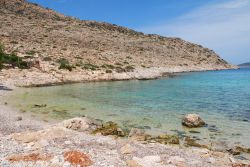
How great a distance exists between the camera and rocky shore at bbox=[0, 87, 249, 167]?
13680mm

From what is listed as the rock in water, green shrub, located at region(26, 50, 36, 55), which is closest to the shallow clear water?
the rock in water

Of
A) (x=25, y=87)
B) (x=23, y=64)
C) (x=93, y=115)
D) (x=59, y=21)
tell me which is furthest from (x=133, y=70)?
(x=59, y=21)

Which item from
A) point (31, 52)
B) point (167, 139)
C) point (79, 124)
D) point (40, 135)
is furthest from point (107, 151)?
point (31, 52)

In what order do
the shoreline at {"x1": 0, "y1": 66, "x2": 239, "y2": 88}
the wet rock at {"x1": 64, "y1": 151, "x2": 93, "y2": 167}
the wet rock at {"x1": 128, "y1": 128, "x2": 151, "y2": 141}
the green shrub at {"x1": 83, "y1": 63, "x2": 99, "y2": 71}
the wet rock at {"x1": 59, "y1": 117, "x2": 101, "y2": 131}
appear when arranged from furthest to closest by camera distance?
the green shrub at {"x1": 83, "y1": 63, "x2": 99, "y2": 71}, the shoreline at {"x1": 0, "y1": 66, "x2": 239, "y2": 88}, the wet rock at {"x1": 59, "y1": 117, "x2": 101, "y2": 131}, the wet rock at {"x1": 128, "y1": 128, "x2": 151, "y2": 141}, the wet rock at {"x1": 64, "y1": 151, "x2": 93, "y2": 167}

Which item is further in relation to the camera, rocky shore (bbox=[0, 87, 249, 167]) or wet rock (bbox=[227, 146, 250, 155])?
wet rock (bbox=[227, 146, 250, 155])

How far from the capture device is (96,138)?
17797mm

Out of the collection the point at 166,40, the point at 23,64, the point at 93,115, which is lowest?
the point at 93,115

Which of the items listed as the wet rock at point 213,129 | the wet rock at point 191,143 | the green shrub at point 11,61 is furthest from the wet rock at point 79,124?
the green shrub at point 11,61

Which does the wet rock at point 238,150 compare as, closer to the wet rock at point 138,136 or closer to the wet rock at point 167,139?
the wet rock at point 167,139

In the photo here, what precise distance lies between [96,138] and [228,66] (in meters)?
130

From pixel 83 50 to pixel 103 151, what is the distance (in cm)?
7171

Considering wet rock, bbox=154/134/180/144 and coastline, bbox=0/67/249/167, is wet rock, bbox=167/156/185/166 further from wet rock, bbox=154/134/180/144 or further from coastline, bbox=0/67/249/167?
wet rock, bbox=154/134/180/144

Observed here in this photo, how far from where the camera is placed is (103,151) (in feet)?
49.6

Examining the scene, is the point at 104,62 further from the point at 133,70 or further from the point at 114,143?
the point at 114,143
